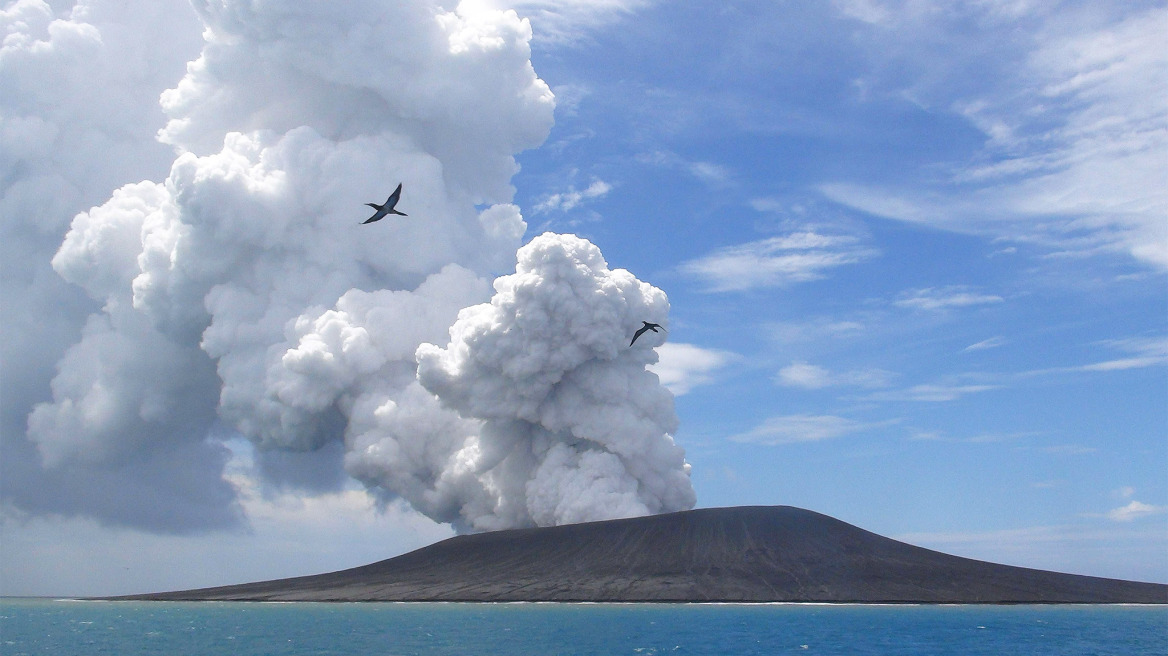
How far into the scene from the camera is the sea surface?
6278cm

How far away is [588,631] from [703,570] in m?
41.9

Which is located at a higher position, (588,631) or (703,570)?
(703,570)

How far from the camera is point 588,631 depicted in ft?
238

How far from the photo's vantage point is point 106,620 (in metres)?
103

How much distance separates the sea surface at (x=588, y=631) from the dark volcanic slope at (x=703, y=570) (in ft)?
7.53

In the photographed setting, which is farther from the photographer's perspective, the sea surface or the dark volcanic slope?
the dark volcanic slope

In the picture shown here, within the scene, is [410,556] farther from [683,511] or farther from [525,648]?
[525,648]

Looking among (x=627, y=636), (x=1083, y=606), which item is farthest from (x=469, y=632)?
(x=1083, y=606)

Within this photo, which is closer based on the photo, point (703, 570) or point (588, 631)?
point (588, 631)

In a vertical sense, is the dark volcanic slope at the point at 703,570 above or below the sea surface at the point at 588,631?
above

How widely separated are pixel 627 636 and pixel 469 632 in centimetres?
1234

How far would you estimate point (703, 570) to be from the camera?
4407 inches

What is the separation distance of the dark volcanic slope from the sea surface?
2.29 m

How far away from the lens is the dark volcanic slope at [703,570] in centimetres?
10875
